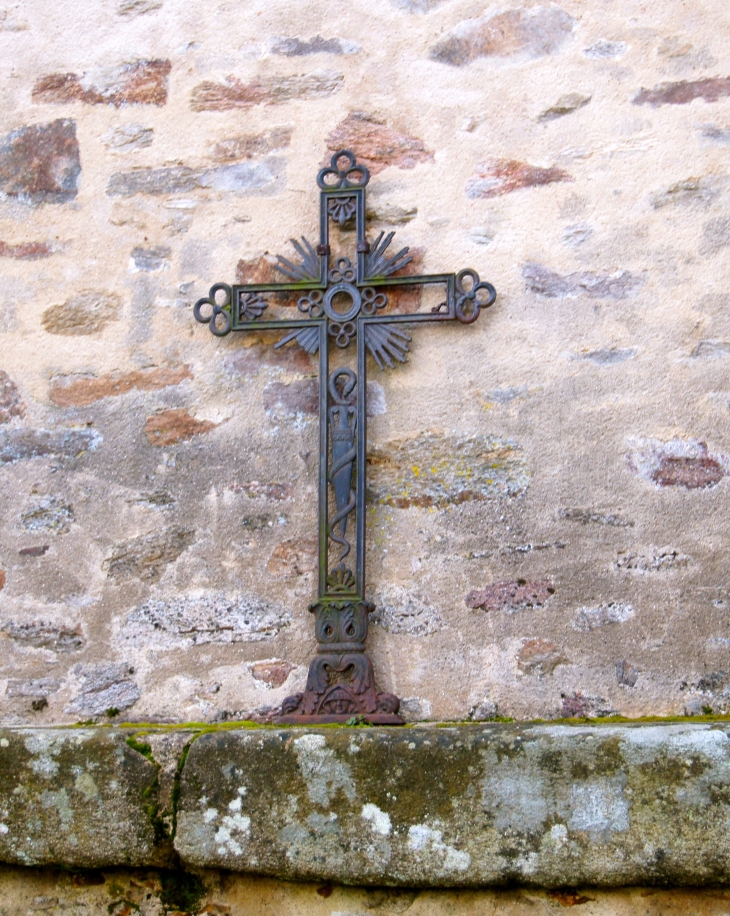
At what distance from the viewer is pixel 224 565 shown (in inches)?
108

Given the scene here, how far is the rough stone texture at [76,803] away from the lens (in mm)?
2234

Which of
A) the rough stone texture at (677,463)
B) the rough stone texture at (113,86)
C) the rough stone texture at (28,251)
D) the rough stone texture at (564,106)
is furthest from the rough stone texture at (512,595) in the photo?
the rough stone texture at (113,86)

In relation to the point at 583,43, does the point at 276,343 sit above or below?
below

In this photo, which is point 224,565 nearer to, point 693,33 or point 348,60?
point 348,60

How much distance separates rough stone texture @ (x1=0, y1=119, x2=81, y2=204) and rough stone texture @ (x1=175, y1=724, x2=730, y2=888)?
65.0 inches

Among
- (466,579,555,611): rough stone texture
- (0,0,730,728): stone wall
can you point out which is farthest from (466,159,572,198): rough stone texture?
(466,579,555,611): rough stone texture

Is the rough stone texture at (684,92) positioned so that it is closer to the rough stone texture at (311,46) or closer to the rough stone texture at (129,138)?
the rough stone texture at (311,46)

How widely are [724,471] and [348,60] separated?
148 cm

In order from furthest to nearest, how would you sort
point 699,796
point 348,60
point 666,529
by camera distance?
point 348,60, point 666,529, point 699,796

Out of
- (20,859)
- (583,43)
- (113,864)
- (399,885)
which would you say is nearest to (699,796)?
(399,885)

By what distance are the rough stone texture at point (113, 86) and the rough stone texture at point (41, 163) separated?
9cm

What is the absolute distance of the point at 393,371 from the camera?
2785 millimetres

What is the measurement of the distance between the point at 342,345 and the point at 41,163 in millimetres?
1038

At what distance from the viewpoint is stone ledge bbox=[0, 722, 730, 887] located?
201 cm
